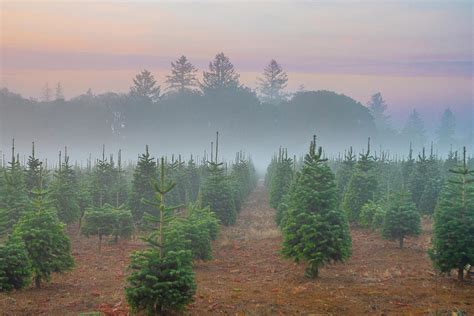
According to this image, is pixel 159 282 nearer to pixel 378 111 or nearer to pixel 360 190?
pixel 360 190

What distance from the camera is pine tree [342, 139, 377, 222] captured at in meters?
31.6

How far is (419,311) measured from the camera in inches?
511

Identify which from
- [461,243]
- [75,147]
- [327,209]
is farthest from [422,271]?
[75,147]

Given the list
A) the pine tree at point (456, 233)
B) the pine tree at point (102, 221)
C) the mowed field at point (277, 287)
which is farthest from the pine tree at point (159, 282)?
the pine tree at point (102, 221)

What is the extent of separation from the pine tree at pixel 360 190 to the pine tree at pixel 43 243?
20.2 meters

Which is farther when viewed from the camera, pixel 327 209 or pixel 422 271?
pixel 422 271

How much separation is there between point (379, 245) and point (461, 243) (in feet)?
32.6

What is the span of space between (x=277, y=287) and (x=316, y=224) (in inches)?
104

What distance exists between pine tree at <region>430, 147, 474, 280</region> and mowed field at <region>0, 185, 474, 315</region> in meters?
0.82

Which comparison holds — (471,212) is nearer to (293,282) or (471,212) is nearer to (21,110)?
(293,282)

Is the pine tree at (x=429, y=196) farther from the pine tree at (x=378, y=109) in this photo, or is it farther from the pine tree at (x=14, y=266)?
the pine tree at (x=378, y=109)

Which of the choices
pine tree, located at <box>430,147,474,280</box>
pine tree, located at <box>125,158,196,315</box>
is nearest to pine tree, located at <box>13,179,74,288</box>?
pine tree, located at <box>125,158,196,315</box>

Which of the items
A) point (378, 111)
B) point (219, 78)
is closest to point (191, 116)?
point (219, 78)

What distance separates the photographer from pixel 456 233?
52.3 ft
